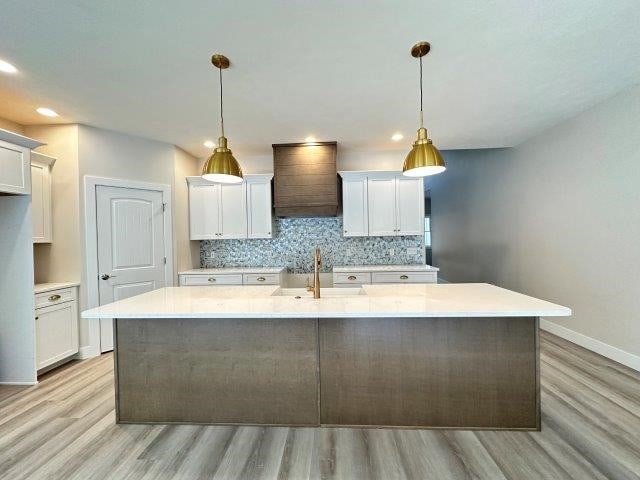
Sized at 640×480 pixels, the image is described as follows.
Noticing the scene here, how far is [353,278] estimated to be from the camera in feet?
12.3

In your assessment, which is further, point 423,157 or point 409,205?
point 409,205

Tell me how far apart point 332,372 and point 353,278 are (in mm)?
1972

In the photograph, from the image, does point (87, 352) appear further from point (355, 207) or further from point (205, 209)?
point (355, 207)

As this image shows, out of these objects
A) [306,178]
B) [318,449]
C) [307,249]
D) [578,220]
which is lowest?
[318,449]

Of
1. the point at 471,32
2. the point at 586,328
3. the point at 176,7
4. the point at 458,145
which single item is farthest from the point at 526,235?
the point at 176,7

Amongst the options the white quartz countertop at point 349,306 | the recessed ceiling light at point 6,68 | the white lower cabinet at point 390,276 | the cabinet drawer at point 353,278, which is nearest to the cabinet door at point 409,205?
the white lower cabinet at point 390,276

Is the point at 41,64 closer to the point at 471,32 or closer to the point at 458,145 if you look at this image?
the point at 471,32

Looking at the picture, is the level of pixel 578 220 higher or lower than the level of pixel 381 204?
lower

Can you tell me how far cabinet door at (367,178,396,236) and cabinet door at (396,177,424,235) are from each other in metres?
0.07

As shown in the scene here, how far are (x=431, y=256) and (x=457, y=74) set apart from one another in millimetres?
6318

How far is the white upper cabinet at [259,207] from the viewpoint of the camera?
13.1 ft

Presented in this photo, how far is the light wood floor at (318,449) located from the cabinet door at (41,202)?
1.62 meters

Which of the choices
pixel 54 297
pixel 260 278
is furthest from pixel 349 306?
pixel 54 297

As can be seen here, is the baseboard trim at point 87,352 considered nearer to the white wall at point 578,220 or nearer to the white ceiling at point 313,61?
the white ceiling at point 313,61
